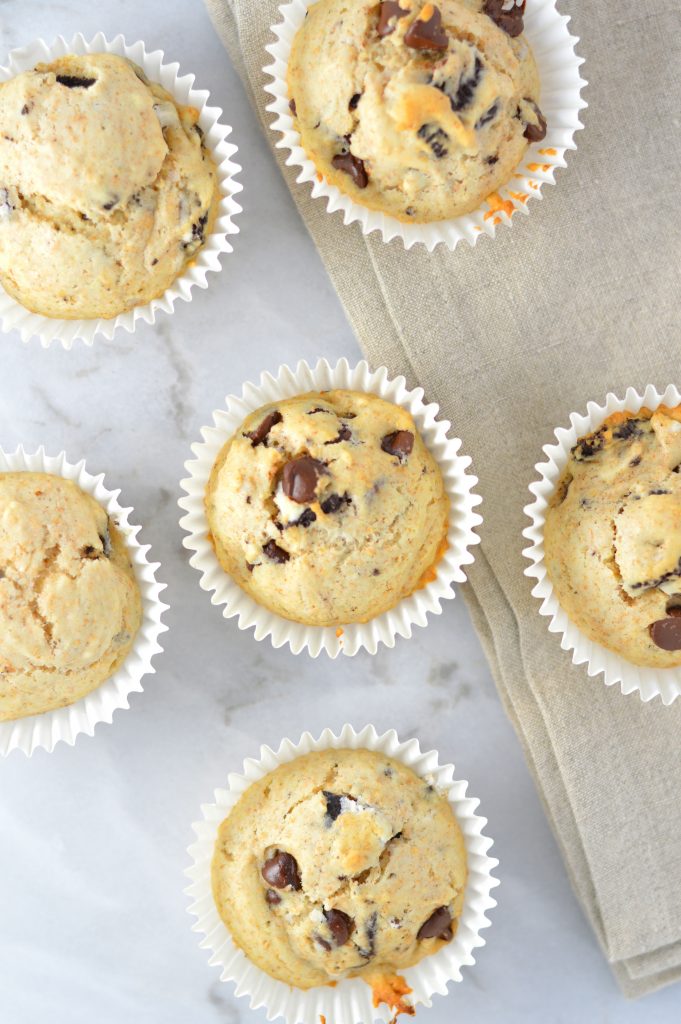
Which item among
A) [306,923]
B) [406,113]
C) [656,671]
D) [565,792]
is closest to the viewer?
[406,113]

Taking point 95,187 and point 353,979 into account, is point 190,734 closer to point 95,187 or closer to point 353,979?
point 353,979

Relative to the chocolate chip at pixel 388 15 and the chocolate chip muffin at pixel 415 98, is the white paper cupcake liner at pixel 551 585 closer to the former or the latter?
the chocolate chip muffin at pixel 415 98

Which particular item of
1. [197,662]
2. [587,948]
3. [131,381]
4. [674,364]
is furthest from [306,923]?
[674,364]

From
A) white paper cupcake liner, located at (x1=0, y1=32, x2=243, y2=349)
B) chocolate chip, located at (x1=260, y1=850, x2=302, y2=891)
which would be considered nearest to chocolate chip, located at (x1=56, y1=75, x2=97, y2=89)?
white paper cupcake liner, located at (x1=0, y1=32, x2=243, y2=349)

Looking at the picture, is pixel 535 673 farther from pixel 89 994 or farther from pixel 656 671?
pixel 89 994

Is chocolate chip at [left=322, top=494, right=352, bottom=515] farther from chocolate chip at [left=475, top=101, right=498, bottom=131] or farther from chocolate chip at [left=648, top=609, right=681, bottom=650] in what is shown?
chocolate chip at [left=475, top=101, right=498, bottom=131]

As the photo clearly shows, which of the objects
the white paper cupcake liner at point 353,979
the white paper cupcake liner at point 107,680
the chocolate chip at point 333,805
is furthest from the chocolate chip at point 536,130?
the chocolate chip at point 333,805
